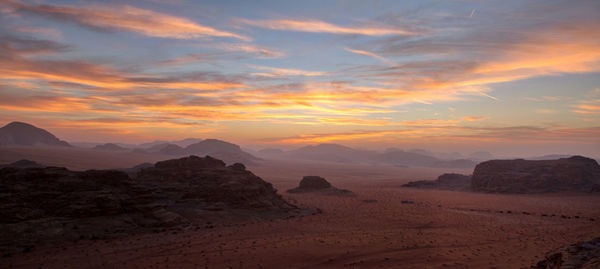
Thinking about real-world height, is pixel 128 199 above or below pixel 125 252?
above

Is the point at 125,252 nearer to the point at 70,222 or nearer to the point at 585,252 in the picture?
the point at 70,222

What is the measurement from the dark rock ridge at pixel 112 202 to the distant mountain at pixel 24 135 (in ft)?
513

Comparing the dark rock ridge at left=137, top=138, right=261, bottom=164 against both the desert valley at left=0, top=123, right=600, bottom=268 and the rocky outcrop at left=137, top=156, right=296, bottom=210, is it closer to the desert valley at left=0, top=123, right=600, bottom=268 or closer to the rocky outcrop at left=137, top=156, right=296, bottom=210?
the rocky outcrop at left=137, top=156, right=296, bottom=210

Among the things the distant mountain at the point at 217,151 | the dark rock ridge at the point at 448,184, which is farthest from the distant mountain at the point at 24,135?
the dark rock ridge at the point at 448,184

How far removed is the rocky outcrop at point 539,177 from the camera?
44812mm

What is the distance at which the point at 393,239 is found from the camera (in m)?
17.9

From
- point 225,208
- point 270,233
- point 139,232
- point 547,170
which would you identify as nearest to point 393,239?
point 270,233

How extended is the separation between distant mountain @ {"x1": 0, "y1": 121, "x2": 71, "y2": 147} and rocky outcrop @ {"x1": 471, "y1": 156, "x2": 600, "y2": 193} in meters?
180

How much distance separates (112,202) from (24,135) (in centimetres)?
17403

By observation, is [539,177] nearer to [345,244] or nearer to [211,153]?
[345,244]

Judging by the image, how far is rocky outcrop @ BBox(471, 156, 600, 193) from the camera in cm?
4481

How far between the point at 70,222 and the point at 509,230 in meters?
28.9

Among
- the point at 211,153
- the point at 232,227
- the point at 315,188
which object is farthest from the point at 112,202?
the point at 211,153

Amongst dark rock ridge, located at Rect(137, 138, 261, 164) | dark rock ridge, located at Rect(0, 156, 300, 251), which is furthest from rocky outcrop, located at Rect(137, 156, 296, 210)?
dark rock ridge, located at Rect(137, 138, 261, 164)
